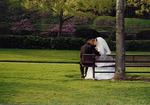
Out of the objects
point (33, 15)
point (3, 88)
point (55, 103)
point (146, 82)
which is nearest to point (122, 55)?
point (146, 82)

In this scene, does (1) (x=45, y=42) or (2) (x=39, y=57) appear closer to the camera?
(2) (x=39, y=57)

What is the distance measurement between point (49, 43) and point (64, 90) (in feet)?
97.7

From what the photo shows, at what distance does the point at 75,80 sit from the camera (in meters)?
18.9

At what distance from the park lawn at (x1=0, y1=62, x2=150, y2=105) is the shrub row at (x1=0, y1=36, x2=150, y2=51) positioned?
2364 centimetres

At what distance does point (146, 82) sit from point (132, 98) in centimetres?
424

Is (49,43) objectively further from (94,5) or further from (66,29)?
(66,29)

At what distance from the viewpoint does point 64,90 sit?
15734 millimetres

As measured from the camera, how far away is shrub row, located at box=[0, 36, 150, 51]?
45.3 metres

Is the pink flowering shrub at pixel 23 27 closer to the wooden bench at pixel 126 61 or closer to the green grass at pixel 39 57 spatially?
the green grass at pixel 39 57

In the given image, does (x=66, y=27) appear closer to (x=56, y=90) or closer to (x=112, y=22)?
(x=112, y=22)

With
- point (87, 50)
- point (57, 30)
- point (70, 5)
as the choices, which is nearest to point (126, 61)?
point (87, 50)

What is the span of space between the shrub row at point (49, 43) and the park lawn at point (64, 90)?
23637 millimetres

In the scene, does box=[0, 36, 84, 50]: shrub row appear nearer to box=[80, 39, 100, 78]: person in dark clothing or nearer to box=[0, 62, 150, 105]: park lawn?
box=[0, 62, 150, 105]: park lawn

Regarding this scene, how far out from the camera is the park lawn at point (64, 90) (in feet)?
44.2
